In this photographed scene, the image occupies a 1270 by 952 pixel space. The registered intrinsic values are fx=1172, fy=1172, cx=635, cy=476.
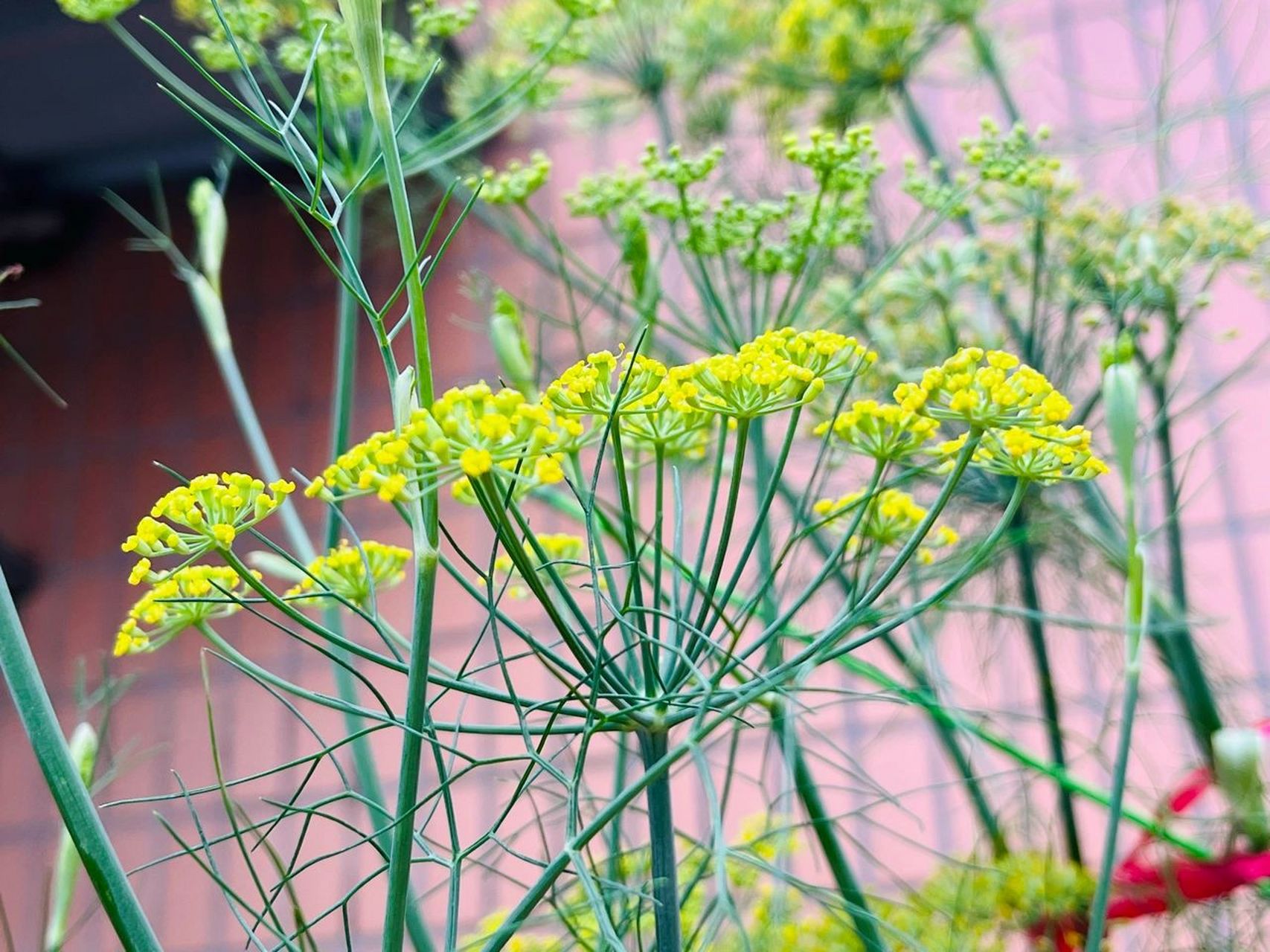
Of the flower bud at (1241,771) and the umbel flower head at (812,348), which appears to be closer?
the umbel flower head at (812,348)

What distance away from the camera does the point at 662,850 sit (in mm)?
280

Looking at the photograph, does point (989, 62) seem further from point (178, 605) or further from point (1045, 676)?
point (178, 605)

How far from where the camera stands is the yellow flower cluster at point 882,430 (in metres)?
0.27

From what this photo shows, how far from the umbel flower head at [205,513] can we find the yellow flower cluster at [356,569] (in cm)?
5

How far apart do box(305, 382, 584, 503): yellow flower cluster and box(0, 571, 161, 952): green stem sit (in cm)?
7

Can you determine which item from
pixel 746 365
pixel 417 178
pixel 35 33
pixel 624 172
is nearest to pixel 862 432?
pixel 746 365

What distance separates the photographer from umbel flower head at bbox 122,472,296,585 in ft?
0.80

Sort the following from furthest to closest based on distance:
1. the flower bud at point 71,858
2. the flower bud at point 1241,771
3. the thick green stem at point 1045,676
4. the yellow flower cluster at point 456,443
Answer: the thick green stem at point 1045,676 → the flower bud at point 1241,771 → the flower bud at point 71,858 → the yellow flower cluster at point 456,443

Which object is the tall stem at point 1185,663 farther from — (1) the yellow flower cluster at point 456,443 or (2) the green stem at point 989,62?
(1) the yellow flower cluster at point 456,443

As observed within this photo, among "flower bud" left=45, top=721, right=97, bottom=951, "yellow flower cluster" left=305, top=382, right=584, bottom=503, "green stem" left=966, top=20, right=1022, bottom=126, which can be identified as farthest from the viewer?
"green stem" left=966, top=20, right=1022, bottom=126

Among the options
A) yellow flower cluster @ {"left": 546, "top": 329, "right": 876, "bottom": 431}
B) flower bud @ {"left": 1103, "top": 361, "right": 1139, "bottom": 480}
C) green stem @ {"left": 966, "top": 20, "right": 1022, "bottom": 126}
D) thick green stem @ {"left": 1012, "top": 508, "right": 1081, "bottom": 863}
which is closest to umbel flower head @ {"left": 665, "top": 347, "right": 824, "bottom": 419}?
yellow flower cluster @ {"left": 546, "top": 329, "right": 876, "bottom": 431}

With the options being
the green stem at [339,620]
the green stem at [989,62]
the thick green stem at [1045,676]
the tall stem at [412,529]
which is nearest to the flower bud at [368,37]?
the tall stem at [412,529]

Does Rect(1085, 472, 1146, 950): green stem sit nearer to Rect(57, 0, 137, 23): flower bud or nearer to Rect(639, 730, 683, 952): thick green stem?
Rect(639, 730, 683, 952): thick green stem

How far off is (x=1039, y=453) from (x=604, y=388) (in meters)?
0.10
